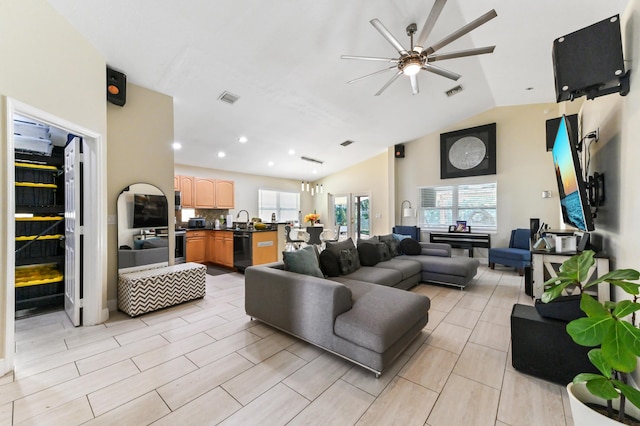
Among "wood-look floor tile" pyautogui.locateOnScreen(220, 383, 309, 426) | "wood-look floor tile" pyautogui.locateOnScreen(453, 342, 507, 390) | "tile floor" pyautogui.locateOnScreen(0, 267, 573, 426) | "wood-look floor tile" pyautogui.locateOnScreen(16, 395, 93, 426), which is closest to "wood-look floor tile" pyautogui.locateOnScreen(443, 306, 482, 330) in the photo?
"tile floor" pyautogui.locateOnScreen(0, 267, 573, 426)

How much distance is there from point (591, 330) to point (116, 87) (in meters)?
4.50

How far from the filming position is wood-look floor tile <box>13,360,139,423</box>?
1.57 meters

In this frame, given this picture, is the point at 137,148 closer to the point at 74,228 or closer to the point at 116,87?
the point at 116,87

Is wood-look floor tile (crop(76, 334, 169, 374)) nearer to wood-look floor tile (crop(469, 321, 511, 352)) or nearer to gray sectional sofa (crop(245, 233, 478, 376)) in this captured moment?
gray sectional sofa (crop(245, 233, 478, 376))

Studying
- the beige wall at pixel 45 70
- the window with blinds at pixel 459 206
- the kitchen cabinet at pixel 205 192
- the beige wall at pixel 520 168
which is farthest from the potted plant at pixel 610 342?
the kitchen cabinet at pixel 205 192

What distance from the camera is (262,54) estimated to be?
3129mm

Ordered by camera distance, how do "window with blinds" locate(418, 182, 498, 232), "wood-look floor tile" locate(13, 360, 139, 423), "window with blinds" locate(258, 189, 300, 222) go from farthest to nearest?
1. "window with blinds" locate(258, 189, 300, 222)
2. "window with blinds" locate(418, 182, 498, 232)
3. "wood-look floor tile" locate(13, 360, 139, 423)

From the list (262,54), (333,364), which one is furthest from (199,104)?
(333,364)

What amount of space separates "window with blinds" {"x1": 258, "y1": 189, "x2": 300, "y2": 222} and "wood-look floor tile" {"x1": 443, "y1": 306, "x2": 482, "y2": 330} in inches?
248

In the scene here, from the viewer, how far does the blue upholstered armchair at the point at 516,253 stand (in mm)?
4824

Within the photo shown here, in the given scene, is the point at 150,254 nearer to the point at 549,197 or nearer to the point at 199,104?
the point at 199,104

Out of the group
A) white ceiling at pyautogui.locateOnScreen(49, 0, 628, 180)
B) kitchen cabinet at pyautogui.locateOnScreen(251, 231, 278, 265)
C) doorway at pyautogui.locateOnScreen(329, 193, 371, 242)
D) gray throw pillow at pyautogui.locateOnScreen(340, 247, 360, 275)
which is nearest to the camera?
white ceiling at pyautogui.locateOnScreen(49, 0, 628, 180)

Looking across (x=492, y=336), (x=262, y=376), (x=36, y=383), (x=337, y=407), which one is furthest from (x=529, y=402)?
(x=36, y=383)

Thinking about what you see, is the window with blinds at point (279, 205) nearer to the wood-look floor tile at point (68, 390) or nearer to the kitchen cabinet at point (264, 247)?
the kitchen cabinet at point (264, 247)
